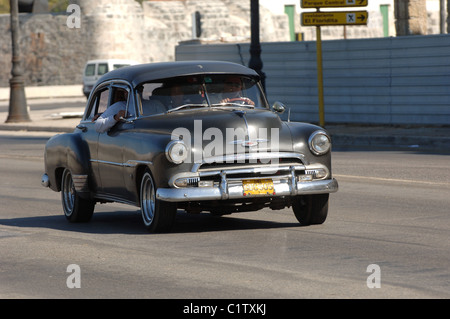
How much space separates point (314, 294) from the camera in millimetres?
7059

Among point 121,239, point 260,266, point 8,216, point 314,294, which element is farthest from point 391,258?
point 8,216

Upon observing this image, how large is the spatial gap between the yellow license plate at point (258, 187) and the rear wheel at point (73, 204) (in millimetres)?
2548

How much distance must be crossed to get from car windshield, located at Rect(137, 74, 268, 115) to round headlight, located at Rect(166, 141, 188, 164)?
1007mm

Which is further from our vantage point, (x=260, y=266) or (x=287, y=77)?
(x=287, y=77)

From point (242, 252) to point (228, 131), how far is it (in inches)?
55.3

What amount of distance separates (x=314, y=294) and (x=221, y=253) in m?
2.03

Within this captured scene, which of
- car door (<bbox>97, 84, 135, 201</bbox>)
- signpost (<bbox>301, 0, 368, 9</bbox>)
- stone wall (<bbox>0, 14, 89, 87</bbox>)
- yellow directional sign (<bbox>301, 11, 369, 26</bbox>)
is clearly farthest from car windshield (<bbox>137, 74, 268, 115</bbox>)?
stone wall (<bbox>0, 14, 89, 87</bbox>)

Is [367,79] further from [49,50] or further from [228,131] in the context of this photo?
[49,50]

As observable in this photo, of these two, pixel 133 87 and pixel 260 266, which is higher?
pixel 133 87

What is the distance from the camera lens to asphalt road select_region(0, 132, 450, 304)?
24.3 feet

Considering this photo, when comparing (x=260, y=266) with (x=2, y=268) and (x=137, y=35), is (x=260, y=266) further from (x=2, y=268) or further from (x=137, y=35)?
(x=137, y=35)

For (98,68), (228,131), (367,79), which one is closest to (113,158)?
(228,131)

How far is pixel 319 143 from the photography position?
1017cm
